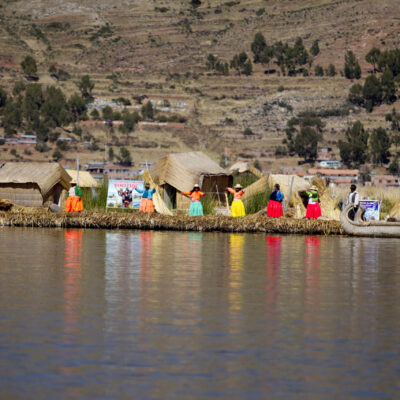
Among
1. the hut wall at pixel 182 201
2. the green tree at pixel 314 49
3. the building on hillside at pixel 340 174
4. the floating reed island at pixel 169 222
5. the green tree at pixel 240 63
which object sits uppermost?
the green tree at pixel 314 49

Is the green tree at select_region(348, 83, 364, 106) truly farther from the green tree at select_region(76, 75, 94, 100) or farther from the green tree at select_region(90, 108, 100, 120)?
the green tree at select_region(76, 75, 94, 100)

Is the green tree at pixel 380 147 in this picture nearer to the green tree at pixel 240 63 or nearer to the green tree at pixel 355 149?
the green tree at pixel 355 149

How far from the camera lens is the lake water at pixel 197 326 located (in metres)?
8.33

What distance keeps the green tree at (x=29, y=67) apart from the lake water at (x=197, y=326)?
123319 mm

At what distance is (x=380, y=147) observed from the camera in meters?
106

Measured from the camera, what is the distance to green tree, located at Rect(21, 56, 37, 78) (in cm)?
13950

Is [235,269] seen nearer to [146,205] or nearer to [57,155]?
[146,205]

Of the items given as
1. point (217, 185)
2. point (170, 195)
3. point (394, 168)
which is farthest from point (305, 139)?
point (170, 195)

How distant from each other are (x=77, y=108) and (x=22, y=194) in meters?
94.8

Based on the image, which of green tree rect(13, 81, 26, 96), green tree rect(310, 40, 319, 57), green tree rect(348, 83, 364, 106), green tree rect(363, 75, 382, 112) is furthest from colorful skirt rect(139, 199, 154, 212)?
green tree rect(310, 40, 319, 57)

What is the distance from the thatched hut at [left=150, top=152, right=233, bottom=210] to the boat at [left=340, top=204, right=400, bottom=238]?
714 cm

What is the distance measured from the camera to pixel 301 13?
17025cm

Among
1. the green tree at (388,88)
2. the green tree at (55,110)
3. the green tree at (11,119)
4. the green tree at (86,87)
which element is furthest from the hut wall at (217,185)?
the green tree at (388,88)

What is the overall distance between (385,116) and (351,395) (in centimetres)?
12031
